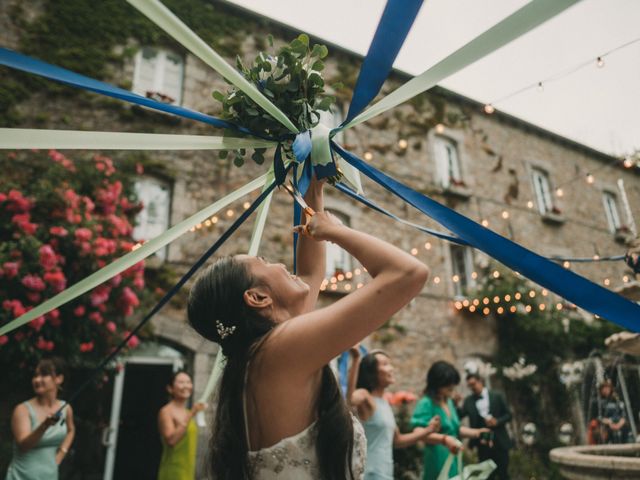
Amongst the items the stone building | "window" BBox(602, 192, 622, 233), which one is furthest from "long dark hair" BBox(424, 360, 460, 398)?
"window" BBox(602, 192, 622, 233)

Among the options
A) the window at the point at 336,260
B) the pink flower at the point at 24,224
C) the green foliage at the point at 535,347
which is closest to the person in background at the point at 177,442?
the pink flower at the point at 24,224

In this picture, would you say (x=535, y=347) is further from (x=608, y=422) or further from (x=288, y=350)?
(x=288, y=350)

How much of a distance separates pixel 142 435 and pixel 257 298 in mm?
8036

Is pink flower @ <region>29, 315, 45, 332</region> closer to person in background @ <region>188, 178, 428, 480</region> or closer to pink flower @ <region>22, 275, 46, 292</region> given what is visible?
pink flower @ <region>22, 275, 46, 292</region>

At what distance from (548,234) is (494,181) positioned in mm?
2035

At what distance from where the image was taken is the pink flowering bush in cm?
452

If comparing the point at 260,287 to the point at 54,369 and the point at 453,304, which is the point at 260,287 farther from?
the point at 453,304

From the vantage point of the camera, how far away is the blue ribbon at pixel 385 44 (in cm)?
131

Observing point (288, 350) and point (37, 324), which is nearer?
point (288, 350)

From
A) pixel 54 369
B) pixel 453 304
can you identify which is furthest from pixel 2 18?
pixel 453 304

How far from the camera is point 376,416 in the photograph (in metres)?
3.24

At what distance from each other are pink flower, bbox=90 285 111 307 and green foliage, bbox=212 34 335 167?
12.8 ft

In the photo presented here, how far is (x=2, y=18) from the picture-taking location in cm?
668

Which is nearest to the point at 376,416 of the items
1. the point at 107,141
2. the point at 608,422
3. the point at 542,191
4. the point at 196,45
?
the point at 107,141
